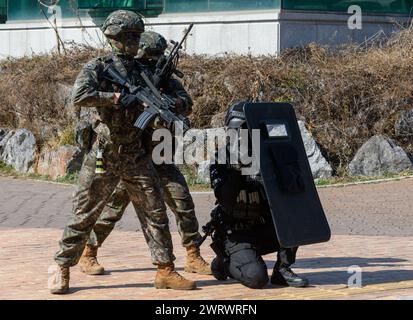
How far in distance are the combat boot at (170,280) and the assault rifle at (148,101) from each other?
107cm

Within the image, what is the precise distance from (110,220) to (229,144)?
1252 millimetres

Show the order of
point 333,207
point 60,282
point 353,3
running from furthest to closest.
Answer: point 353,3 < point 333,207 < point 60,282

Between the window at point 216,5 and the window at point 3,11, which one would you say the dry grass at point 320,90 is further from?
the window at point 3,11

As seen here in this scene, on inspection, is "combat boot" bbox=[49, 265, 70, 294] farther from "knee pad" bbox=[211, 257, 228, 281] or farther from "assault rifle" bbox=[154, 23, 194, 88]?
"assault rifle" bbox=[154, 23, 194, 88]

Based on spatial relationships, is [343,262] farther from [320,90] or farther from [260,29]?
[260,29]

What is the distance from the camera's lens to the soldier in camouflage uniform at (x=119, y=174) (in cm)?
802

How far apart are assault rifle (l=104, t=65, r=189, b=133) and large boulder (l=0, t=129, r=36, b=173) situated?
9053 mm

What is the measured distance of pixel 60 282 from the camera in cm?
810

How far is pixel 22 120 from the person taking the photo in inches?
705

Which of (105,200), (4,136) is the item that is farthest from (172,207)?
(4,136)

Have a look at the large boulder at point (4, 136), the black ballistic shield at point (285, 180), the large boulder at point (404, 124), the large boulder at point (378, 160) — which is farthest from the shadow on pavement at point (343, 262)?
the large boulder at point (4, 136)

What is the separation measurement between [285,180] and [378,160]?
7.32 m

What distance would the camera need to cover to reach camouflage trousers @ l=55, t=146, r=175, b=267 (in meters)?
8.11

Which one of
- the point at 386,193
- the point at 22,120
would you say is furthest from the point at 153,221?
the point at 22,120
